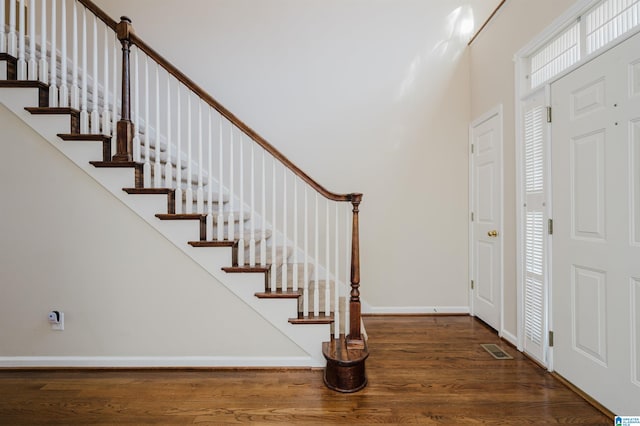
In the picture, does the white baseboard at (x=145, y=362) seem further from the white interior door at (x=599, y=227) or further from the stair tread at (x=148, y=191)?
the white interior door at (x=599, y=227)

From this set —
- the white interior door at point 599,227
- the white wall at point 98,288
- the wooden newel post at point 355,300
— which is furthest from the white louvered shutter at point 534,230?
the white wall at point 98,288

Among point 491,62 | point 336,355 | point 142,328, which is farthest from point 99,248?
point 491,62

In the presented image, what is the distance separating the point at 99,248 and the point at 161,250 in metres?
0.46

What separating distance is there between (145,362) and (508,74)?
3.88 meters

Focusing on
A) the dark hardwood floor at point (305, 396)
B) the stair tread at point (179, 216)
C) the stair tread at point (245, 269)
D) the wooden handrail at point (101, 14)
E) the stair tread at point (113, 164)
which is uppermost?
the wooden handrail at point (101, 14)

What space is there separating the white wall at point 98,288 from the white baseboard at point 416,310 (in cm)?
142

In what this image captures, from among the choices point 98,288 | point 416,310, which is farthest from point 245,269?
point 416,310

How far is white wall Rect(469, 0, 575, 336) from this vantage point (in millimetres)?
2354

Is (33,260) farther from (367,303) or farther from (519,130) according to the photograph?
(519,130)

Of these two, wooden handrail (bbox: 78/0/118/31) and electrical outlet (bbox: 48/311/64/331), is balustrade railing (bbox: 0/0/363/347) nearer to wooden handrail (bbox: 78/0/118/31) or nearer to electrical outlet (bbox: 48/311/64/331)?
wooden handrail (bbox: 78/0/118/31)

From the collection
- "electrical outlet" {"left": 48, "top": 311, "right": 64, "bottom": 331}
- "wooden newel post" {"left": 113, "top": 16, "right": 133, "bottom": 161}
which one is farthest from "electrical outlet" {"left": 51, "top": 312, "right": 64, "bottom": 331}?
"wooden newel post" {"left": 113, "top": 16, "right": 133, "bottom": 161}

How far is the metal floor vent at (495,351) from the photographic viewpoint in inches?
92.6

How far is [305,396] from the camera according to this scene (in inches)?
73.4

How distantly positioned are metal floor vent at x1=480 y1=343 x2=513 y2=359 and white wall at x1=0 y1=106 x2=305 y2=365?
1.65 meters
